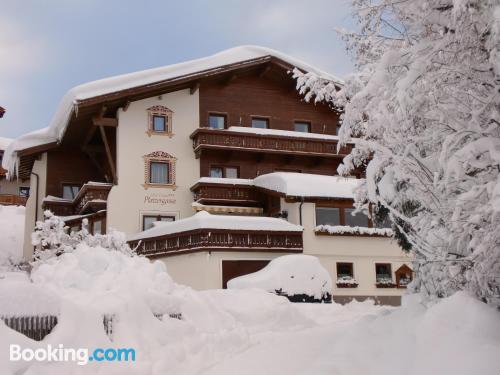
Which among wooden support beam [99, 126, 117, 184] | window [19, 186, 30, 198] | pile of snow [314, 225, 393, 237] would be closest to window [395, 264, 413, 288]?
pile of snow [314, 225, 393, 237]

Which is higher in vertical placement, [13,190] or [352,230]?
[13,190]

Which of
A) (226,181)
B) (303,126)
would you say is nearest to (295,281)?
(226,181)

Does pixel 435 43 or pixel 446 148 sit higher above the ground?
pixel 435 43

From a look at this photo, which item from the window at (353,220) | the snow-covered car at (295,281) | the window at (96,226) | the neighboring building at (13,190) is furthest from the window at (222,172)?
the neighboring building at (13,190)

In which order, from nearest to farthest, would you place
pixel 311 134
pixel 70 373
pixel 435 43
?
pixel 435 43 < pixel 70 373 < pixel 311 134

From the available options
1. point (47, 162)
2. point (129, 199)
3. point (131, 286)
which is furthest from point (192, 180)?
point (131, 286)

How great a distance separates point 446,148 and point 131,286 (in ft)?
22.7

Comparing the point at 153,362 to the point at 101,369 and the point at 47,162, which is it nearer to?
the point at 101,369

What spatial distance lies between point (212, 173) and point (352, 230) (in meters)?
6.94

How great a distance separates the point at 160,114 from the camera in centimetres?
2673

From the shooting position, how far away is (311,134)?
93.7 feet

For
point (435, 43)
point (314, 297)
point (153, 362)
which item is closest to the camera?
point (435, 43)

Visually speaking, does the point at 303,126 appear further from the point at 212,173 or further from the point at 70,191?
the point at 70,191

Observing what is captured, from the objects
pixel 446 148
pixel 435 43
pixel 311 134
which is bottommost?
pixel 446 148
